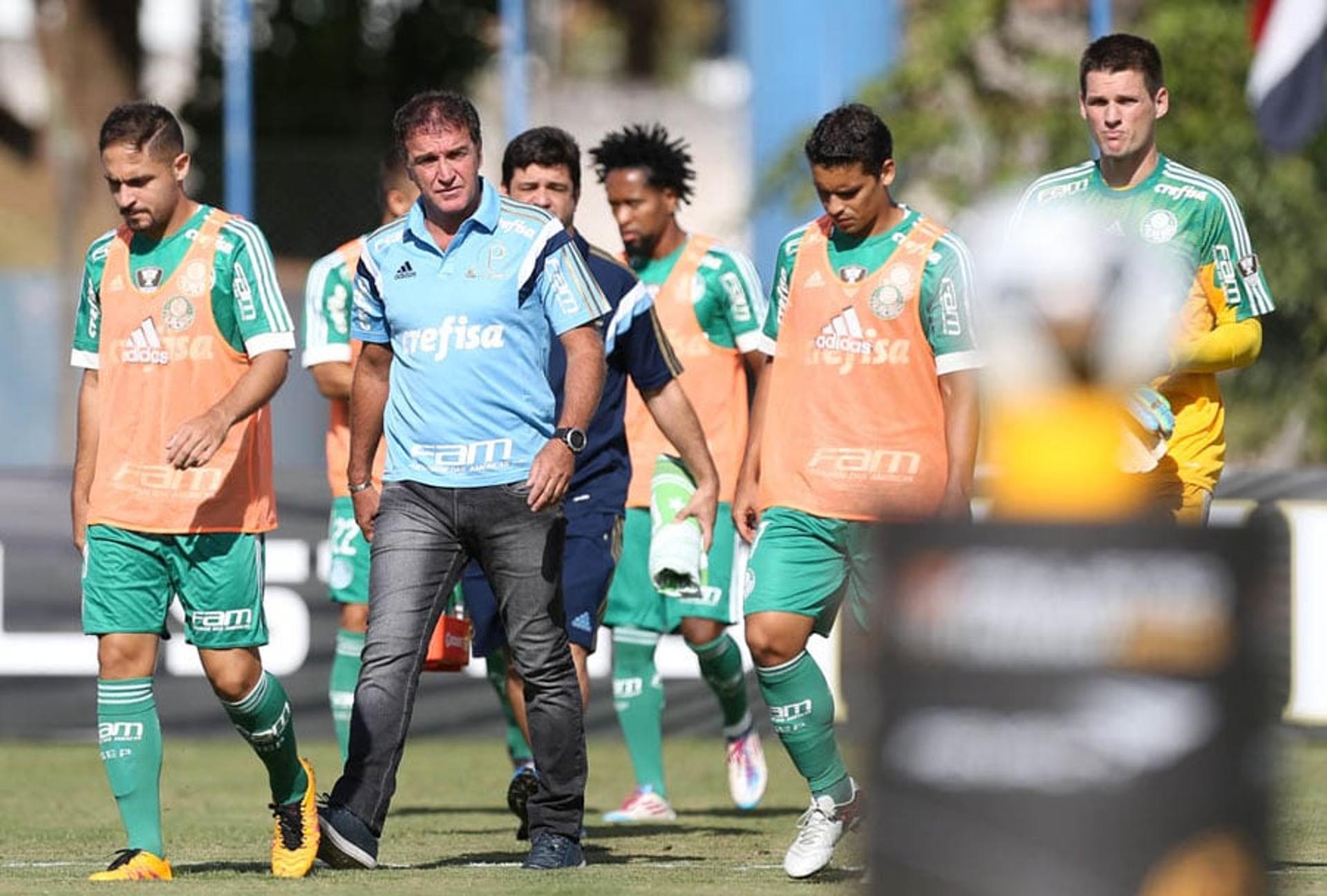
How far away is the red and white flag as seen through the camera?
1584cm

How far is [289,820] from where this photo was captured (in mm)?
7871

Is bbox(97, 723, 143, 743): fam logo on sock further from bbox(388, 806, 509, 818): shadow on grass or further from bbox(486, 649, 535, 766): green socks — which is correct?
bbox(388, 806, 509, 818): shadow on grass

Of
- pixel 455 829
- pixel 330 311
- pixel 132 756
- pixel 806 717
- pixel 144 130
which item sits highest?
pixel 144 130

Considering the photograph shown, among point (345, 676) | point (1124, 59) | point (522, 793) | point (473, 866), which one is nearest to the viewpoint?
point (1124, 59)

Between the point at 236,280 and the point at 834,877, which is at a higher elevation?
the point at 236,280

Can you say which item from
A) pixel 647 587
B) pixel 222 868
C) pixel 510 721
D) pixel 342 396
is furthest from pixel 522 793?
pixel 342 396

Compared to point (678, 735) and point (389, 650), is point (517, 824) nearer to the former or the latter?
point (389, 650)

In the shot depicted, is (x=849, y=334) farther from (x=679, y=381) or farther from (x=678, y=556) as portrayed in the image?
(x=679, y=381)

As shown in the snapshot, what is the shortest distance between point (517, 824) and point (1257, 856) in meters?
6.42

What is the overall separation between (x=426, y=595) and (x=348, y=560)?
284 centimetres

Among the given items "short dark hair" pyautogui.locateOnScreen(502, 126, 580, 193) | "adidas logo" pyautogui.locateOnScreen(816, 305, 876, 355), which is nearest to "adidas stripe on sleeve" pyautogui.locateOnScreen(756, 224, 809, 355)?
"adidas logo" pyautogui.locateOnScreen(816, 305, 876, 355)

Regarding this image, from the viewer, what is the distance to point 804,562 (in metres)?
7.99

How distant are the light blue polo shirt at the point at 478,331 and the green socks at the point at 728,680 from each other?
2.96 metres

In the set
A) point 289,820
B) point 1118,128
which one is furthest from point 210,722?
point 1118,128
